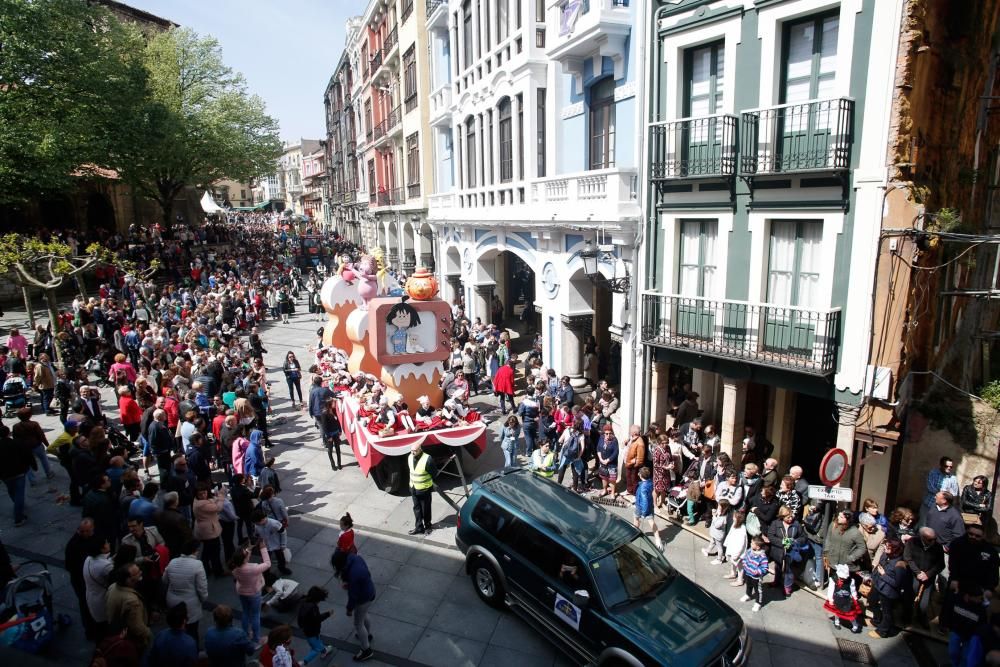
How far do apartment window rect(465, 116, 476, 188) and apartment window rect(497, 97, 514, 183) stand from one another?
8.35 ft

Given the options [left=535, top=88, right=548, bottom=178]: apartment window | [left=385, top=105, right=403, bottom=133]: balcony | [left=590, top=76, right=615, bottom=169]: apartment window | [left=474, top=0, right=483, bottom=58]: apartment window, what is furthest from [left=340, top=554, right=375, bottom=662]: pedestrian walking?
[left=385, top=105, right=403, bottom=133]: balcony

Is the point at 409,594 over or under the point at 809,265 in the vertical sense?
under

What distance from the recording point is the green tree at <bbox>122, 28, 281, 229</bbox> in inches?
1299

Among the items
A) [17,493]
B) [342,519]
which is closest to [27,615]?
[342,519]

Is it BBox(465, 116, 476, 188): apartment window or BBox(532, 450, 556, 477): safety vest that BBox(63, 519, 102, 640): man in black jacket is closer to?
BBox(532, 450, 556, 477): safety vest

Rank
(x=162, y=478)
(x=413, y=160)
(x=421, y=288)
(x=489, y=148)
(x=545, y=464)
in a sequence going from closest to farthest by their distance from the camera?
(x=162, y=478) → (x=545, y=464) → (x=421, y=288) → (x=489, y=148) → (x=413, y=160)

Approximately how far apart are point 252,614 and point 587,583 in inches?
161

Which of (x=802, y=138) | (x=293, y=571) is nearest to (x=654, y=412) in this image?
(x=802, y=138)

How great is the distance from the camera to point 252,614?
7398 mm

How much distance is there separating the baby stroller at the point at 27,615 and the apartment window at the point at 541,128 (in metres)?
14.2

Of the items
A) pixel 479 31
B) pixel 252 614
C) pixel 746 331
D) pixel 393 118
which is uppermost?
pixel 479 31

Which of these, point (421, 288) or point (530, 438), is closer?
point (530, 438)

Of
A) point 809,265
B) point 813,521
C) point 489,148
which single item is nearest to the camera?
point 813,521

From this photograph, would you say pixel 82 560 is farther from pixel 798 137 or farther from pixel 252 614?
pixel 798 137
